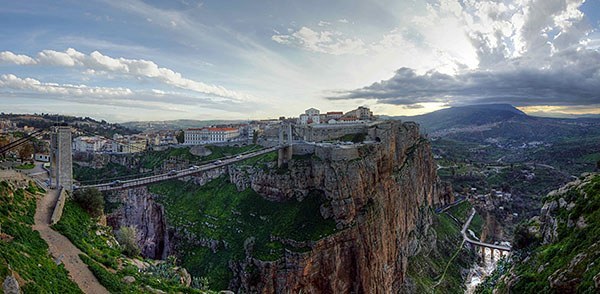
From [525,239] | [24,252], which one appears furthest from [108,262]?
[525,239]

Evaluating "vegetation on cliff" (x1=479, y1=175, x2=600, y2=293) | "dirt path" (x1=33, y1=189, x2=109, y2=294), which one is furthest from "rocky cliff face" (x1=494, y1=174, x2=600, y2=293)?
"dirt path" (x1=33, y1=189, x2=109, y2=294)

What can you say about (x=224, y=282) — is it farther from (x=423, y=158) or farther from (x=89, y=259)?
(x=423, y=158)

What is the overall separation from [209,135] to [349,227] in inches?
2153

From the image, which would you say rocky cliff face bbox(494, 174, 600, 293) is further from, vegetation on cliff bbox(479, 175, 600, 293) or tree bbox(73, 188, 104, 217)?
tree bbox(73, 188, 104, 217)

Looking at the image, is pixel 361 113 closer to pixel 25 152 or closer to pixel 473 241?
pixel 473 241

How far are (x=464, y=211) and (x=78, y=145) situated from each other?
92397 mm

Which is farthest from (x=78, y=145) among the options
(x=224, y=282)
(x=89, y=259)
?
(x=89, y=259)

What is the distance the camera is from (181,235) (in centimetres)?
4328

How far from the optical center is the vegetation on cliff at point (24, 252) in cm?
1140

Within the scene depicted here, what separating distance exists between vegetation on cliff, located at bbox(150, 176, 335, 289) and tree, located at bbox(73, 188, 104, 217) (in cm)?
1661

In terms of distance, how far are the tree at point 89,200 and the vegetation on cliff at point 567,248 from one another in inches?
1084

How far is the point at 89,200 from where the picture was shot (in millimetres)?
22500

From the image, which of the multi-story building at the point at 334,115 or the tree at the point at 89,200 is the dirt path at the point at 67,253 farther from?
the multi-story building at the point at 334,115

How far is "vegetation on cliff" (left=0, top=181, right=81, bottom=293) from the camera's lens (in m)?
11.4
